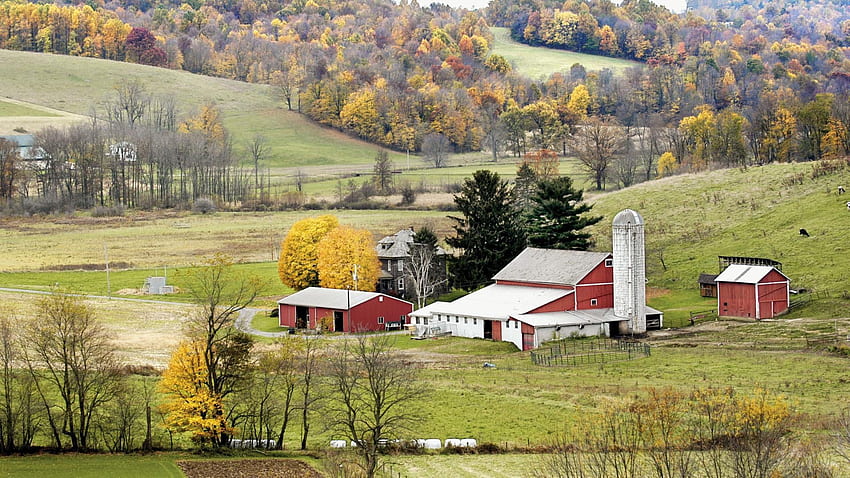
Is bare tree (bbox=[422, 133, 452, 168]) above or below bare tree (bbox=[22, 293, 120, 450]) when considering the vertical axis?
above

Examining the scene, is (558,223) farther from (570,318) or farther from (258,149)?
(258,149)

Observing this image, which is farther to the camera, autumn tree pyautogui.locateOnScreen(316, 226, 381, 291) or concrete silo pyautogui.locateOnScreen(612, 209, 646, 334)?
autumn tree pyautogui.locateOnScreen(316, 226, 381, 291)

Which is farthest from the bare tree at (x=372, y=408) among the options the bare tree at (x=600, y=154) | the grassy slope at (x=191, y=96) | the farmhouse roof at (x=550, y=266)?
the grassy slope at (x=191, y=96)

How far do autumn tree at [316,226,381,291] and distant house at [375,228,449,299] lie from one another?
2309mm

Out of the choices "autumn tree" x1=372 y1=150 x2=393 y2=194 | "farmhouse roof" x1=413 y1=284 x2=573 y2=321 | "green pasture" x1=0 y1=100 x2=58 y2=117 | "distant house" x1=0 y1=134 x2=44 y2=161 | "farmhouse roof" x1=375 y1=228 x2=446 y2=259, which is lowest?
"farmhouse roof" x1=413 y1=284 x2=573 y2=321

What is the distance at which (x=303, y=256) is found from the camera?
214 ft

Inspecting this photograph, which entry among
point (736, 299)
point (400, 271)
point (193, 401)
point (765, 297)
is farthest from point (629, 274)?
point (193, 401)

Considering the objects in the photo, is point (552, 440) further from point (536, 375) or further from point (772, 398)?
point (536, 375)

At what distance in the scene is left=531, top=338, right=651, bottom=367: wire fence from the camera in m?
46.1

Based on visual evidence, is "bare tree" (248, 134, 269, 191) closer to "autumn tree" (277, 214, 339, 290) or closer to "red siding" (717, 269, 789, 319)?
"autumn tree" (277, 214, 339, 290)

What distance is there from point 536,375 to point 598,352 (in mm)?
5820

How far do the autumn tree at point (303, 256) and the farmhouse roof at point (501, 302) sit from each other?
1085 cm

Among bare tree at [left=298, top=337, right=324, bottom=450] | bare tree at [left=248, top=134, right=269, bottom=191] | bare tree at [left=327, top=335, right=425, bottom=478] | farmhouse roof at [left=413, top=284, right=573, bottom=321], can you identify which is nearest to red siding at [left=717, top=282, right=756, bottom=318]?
farmhouse roof at [left=413, top=284, right=573, bottom=321]

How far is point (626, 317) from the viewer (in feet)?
174
